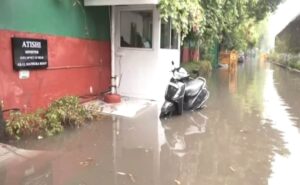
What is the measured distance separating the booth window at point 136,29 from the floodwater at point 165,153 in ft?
7.51

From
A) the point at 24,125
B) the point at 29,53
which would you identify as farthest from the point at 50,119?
the point at 29,53

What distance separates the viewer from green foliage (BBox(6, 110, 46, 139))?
5719 millimetres

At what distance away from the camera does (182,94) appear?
8094 mm

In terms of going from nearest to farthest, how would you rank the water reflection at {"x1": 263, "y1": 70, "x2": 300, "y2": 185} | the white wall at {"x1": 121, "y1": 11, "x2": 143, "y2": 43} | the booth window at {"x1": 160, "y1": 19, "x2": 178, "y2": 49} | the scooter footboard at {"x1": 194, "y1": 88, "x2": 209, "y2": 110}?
the water reflection at {"x1": 263, "y1": 70, "x2": 300, "y2": 185} → the scooter footboard at {"x1": 194, "y1": 88, "x2": 209, "y2": 110} → the white wall at {"x1": 121, "y1": 11, "x2": 143, "y2": 43} → the booth window at {"x1": 160, "y1": 19, "x2": 178, "y2": 49}

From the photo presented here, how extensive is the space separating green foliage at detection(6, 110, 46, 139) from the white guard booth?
3.95 metres

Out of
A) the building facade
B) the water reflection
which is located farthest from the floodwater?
the building facade

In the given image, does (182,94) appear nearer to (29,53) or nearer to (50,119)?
(50,119)

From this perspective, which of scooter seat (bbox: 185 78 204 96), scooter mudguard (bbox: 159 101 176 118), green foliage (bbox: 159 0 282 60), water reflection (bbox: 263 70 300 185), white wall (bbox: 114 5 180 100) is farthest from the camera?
white wall (bbox: 114 5 180 100)

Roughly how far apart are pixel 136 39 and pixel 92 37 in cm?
137

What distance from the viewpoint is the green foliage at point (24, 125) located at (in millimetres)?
5719

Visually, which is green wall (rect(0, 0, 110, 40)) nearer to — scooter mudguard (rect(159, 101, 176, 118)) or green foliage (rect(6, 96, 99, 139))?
green foliage (rect(6, 96, 99, 139))

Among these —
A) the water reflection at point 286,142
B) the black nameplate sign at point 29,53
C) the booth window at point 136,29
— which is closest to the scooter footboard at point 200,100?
the water reflection at point 286,142

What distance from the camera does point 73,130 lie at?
656 cm

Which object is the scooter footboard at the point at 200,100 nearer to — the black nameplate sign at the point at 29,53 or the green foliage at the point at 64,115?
the green foliage at the point at 64,115
